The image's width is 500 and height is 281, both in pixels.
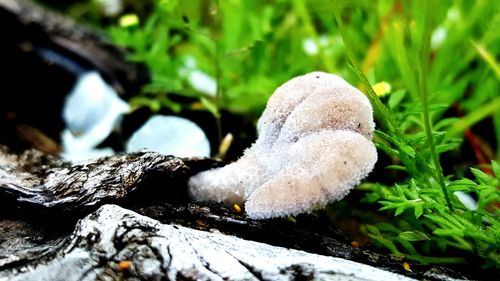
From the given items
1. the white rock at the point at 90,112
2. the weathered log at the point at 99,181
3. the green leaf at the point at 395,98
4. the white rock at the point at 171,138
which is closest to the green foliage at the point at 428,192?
the green leaf at the point at 395,98

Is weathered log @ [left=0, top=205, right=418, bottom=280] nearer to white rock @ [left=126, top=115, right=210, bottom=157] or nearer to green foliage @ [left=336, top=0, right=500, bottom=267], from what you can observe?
green foliage @ [left=336, top=0, right=500, bottom=267]

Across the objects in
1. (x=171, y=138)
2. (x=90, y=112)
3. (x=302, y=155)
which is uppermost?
(x=90, y=112)

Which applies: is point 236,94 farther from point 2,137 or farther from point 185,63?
point 2,137

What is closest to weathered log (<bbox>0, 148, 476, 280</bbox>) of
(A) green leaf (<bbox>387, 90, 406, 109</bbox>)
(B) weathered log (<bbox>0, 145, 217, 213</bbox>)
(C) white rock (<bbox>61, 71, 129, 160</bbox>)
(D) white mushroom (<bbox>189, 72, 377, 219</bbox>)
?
(B) weathered log (<bbox>0, 145, 217, 213</bbox>)

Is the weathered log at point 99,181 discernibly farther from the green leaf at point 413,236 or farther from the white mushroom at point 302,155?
the green leaf at point 413,236

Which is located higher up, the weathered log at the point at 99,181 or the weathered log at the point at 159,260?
the weathered log at the point at 99,181

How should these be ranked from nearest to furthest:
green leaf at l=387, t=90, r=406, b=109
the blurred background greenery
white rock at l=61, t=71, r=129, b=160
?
green leaf at l=387, t=90, r=406, b=109, the blurred background greenery, white rock at l=61, t=71, r=129, b=160

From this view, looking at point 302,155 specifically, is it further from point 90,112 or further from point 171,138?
point 90,112

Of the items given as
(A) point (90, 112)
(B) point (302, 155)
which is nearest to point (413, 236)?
(B) point (302, 155)
